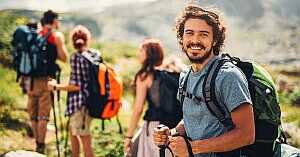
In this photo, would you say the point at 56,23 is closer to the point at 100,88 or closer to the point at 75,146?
the point at 100,88

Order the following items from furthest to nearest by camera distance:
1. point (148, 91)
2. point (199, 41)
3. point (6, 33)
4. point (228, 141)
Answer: point (6, 33)
point (148, 91)
point (199, 41)
point (228, 141)

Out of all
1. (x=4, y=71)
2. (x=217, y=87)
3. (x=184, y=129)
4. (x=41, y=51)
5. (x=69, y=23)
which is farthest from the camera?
(x=69, y=23)

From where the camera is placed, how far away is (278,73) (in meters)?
16.1

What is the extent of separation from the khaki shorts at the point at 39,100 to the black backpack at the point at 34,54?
0.15 metres

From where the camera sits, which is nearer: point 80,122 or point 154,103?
point 154,103

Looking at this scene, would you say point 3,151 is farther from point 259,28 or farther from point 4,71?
point 259,28

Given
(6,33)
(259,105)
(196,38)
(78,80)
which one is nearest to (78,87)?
(78,80)

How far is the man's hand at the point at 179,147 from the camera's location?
355 centimetres

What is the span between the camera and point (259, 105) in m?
3.56

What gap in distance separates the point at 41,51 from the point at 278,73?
29.4 feet

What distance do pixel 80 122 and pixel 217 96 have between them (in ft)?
15.3

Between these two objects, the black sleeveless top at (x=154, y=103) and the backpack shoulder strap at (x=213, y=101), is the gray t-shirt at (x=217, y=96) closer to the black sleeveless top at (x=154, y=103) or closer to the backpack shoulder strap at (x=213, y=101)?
the backpack shoulder strap at (x=213, y=101)

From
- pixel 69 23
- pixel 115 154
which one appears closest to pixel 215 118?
pixel 115 154

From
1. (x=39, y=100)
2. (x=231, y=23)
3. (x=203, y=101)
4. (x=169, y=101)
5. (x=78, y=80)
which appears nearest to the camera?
(x=203, y=101)
